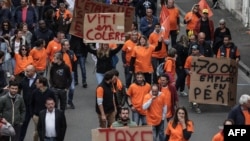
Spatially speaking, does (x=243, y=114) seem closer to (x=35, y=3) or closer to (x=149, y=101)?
(x=149, y=101)

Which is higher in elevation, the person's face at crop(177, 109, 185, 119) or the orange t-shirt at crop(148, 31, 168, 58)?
the orange t-shirt at crop(148, 31, 168, 58)

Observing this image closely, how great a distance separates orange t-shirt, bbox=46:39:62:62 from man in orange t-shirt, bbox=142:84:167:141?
15.5 feet

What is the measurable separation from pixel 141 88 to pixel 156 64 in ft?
15.8

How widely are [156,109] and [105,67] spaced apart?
319cm

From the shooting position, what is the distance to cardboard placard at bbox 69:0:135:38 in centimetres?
2370

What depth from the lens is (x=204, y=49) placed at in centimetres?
2355

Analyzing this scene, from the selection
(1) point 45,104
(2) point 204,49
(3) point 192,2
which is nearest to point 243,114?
(1) point 45,104

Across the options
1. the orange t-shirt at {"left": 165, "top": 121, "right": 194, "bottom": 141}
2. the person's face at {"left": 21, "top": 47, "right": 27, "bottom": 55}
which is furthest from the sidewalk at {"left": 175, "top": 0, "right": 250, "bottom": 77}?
the orange t-shirt at {"left": 165, "top": 121, "right": 194, "bottom": 141}

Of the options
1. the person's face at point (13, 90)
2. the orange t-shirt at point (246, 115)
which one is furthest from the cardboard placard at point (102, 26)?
the orange t-shirt at point (246, 115)

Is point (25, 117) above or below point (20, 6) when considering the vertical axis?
below

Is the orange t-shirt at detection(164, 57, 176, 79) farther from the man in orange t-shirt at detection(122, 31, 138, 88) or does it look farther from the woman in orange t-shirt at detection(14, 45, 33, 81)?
the woman in orange t-shirt at detection(14, 45, 33, 81)

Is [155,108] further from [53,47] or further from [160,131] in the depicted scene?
[53,47]

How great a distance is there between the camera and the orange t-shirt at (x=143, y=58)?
22359 millimetres

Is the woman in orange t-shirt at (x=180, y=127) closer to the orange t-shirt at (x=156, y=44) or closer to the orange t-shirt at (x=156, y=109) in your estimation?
the orange t-shirt at (x=156, y=109)
